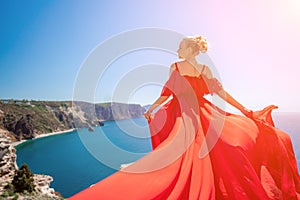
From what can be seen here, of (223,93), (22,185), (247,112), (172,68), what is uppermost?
(22,185)

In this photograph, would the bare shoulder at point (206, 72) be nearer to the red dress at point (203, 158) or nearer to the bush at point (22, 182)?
the red dress at point (203, 158)

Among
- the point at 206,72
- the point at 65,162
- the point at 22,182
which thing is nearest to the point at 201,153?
the point at 206,72

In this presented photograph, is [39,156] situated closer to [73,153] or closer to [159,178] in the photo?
[73,153]

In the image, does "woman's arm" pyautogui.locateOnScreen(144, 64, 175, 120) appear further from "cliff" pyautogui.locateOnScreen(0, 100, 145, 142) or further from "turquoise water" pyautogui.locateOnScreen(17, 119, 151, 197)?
"cliff" pyautogui.locateOnScreen(0, 100, 145, 142)

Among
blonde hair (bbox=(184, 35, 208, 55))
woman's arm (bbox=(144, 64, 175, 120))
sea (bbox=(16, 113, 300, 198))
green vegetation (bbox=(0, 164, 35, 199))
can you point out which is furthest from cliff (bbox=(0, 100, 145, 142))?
blonde hair (bbox=(184, 35, 208, 55))

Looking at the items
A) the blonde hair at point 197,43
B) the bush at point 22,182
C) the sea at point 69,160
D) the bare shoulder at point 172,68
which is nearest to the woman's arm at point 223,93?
the blonde hair at point 197,43

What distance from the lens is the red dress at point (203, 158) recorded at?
201 cm

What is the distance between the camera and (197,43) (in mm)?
2859

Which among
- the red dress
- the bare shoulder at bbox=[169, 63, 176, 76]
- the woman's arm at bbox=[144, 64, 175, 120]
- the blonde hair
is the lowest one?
the red dress

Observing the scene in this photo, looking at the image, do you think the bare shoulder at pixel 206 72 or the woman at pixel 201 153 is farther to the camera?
the bare shoulder at pixel 206 72

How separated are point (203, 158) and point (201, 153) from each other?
0.06 meters

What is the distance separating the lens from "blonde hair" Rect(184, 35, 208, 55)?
286cm

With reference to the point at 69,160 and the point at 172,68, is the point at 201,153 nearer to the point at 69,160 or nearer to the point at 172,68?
the point at 172,68

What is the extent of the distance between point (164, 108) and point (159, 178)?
104 centimetres
